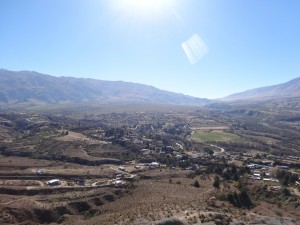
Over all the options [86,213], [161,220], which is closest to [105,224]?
[161,220]

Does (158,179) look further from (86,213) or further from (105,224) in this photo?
(105,224)

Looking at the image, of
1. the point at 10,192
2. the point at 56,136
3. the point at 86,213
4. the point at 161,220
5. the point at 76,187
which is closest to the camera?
the point at 161,220

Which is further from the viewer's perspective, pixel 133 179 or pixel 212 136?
pixel 212 136

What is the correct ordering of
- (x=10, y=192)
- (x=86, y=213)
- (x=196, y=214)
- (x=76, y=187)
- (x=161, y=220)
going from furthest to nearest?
(x=76, y=187) → (x=10, y=192) → (x=86, y=213) → (x=196, y=214) → (x=161, y=220)

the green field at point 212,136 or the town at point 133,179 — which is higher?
the town at point 133,179

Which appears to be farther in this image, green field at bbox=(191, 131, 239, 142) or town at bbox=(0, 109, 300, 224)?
green field at bbox=(191, 131, 239, 142)

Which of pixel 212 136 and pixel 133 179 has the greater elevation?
pixel 133 179

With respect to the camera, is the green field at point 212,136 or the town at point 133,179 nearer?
the town at point 133,179

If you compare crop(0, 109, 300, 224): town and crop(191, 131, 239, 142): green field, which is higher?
crop(0, 109, 300, 224): town
